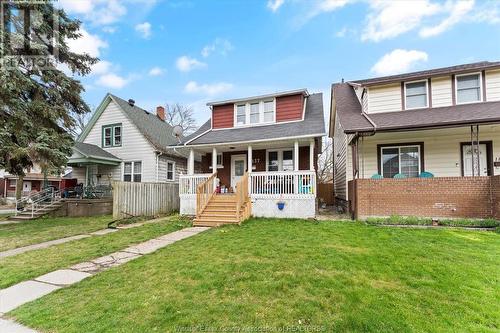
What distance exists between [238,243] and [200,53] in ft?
54.0

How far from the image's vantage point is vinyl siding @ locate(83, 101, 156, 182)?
15977 millimetres

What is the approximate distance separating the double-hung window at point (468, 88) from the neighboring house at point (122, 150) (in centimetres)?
1433

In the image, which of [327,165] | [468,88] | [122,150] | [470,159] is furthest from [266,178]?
[327,165]

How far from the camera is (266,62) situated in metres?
18.7

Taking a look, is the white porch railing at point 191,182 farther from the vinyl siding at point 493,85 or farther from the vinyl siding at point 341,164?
the vinyl siding at point 493,85

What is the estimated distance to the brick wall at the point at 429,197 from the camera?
28.2ft

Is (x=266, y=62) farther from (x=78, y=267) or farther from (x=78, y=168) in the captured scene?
(x=78, y=267)

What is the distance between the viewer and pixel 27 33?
1167cm

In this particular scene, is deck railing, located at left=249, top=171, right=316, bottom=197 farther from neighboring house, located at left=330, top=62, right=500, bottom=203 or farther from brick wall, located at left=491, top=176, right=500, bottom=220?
brick wall, located at left=491, top=176, right=500, bottom=220

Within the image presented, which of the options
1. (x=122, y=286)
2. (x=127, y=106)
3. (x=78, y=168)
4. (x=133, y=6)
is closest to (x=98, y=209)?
(x=78, y=168)

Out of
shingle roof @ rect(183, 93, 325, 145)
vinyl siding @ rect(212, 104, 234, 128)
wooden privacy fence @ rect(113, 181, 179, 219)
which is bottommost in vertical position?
wooden privacy fence @ rect(113, 181, 179, 219)

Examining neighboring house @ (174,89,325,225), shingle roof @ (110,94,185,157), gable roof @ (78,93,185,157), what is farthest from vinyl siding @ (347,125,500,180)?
gable roof @ (78,93,185,157)

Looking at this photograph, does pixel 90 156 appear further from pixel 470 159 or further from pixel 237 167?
pixel 470 159

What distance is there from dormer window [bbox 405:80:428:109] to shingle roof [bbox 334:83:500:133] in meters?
0.38
